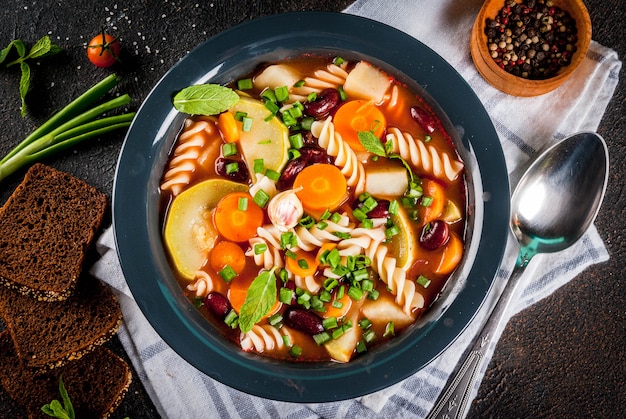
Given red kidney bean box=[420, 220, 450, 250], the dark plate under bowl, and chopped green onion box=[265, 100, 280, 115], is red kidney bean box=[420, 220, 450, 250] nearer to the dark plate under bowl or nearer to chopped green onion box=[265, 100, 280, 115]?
the dark plate under bowl

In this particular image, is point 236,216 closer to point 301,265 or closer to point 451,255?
point 301,265

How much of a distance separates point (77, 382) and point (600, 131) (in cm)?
426

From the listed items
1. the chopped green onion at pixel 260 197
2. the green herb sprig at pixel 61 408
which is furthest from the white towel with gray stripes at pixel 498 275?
the chopped green onion at pixel 260 197

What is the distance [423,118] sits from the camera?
382cm

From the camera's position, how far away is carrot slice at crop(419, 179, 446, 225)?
3.78 meters

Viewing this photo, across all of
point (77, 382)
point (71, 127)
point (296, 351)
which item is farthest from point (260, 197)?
point (77, 382)

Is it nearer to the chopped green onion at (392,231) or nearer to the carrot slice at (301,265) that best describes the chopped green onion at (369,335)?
the carrot slice at (301,265)

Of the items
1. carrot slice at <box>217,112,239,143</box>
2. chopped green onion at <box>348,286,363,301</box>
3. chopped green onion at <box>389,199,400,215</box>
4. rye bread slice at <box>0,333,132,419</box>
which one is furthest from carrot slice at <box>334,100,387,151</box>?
rye bread slice at <box>0,333,132,419</box>

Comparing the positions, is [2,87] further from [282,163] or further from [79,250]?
[282,163]

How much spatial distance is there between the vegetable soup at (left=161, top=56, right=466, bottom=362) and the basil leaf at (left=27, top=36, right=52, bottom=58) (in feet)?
4.28

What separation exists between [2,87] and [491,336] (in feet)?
12.9

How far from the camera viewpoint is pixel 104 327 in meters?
4.36

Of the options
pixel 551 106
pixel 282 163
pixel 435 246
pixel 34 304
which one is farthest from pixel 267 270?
pixel 551 106

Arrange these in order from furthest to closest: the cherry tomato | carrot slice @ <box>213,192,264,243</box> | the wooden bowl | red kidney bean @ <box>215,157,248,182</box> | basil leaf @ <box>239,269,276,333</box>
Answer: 1. the cherry tomato
2. the wooden bowl
3. red kidney bean @ <box>215,157,248,182</box>
4. carrot slice @ <box>213,192,264,243</box>
5. basil leaf @ <box>239,269,276,333</box>
